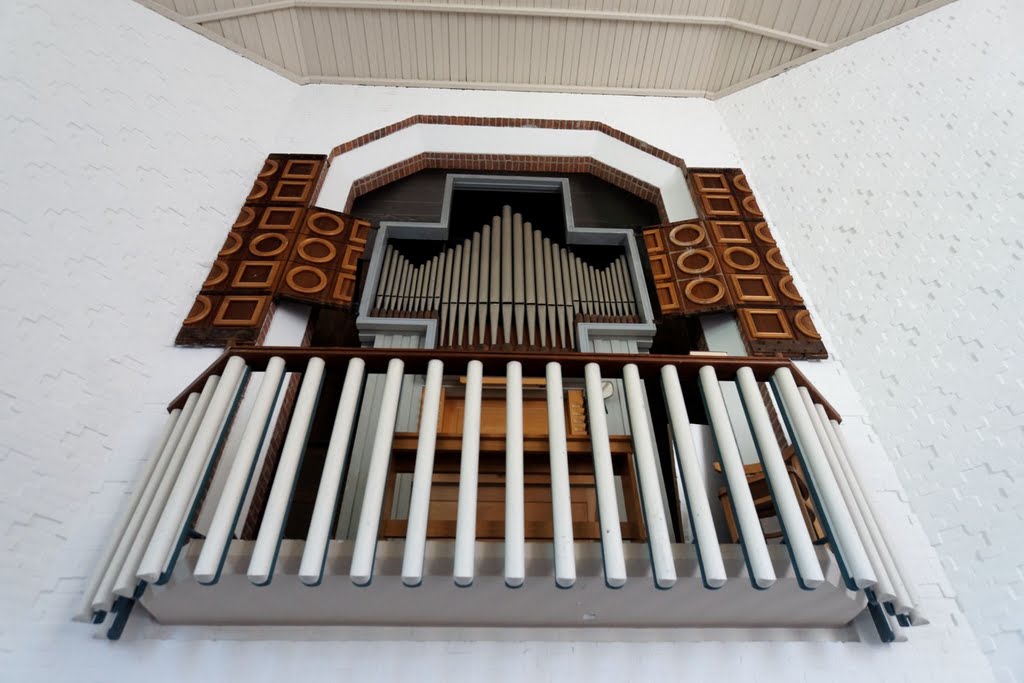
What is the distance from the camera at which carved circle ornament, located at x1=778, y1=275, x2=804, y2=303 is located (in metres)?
3.62

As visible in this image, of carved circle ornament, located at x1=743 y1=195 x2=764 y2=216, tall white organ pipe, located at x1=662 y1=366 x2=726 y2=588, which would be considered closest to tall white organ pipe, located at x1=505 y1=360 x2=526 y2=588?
tall white organ pipe, located at x1=662 y1=366 x2=726 y2=588

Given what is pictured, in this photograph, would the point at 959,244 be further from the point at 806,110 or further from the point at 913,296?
the point at 806,110

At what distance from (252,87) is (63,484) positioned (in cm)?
359

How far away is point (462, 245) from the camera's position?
4551 millimetres

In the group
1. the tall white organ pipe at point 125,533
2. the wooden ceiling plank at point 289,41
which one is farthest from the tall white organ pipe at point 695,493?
the wooden ceiling plank at point 289,41

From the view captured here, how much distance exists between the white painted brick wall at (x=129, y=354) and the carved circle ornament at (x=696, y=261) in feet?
1.86

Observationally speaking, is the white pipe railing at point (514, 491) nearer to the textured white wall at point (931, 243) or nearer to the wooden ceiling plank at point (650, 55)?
the textured white wall at point (931, 243)

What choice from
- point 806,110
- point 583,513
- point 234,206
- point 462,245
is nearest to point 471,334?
point 462,245

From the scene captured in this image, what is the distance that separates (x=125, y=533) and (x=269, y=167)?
3.05 metres

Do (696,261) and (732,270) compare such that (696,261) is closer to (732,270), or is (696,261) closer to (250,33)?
(732,270)

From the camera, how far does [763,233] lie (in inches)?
160

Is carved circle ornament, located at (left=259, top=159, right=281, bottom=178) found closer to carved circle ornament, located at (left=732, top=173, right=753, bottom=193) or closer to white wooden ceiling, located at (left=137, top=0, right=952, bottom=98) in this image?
white wooden ceiling, located at (left=137, top=0, right=952, bottom=98)

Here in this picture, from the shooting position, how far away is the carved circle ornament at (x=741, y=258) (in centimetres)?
385

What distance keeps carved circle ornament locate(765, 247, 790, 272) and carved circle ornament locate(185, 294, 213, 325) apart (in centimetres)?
339
